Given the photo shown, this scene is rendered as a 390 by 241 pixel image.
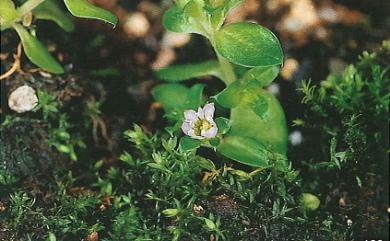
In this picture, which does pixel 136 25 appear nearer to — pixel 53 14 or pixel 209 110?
pixel 53 14

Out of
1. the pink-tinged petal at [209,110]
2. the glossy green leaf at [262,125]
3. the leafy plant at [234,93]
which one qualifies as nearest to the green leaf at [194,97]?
the leafy plant at [234,93]

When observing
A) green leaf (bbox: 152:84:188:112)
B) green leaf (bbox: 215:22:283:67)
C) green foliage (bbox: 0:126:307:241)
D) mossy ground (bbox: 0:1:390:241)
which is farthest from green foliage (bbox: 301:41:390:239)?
green leaf (bbox: 152:84:188:112)

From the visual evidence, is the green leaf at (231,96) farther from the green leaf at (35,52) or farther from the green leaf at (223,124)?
the green leaf at (35,52)

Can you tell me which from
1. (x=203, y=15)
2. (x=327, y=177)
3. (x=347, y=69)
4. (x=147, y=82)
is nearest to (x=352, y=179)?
(x=327, y=177)

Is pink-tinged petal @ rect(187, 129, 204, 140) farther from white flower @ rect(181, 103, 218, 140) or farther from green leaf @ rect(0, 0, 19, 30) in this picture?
green leaf @ rect(0, 0, 19, 30)

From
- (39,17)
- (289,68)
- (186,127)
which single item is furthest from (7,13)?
(289,68)

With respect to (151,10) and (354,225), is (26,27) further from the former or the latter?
(354,225)
